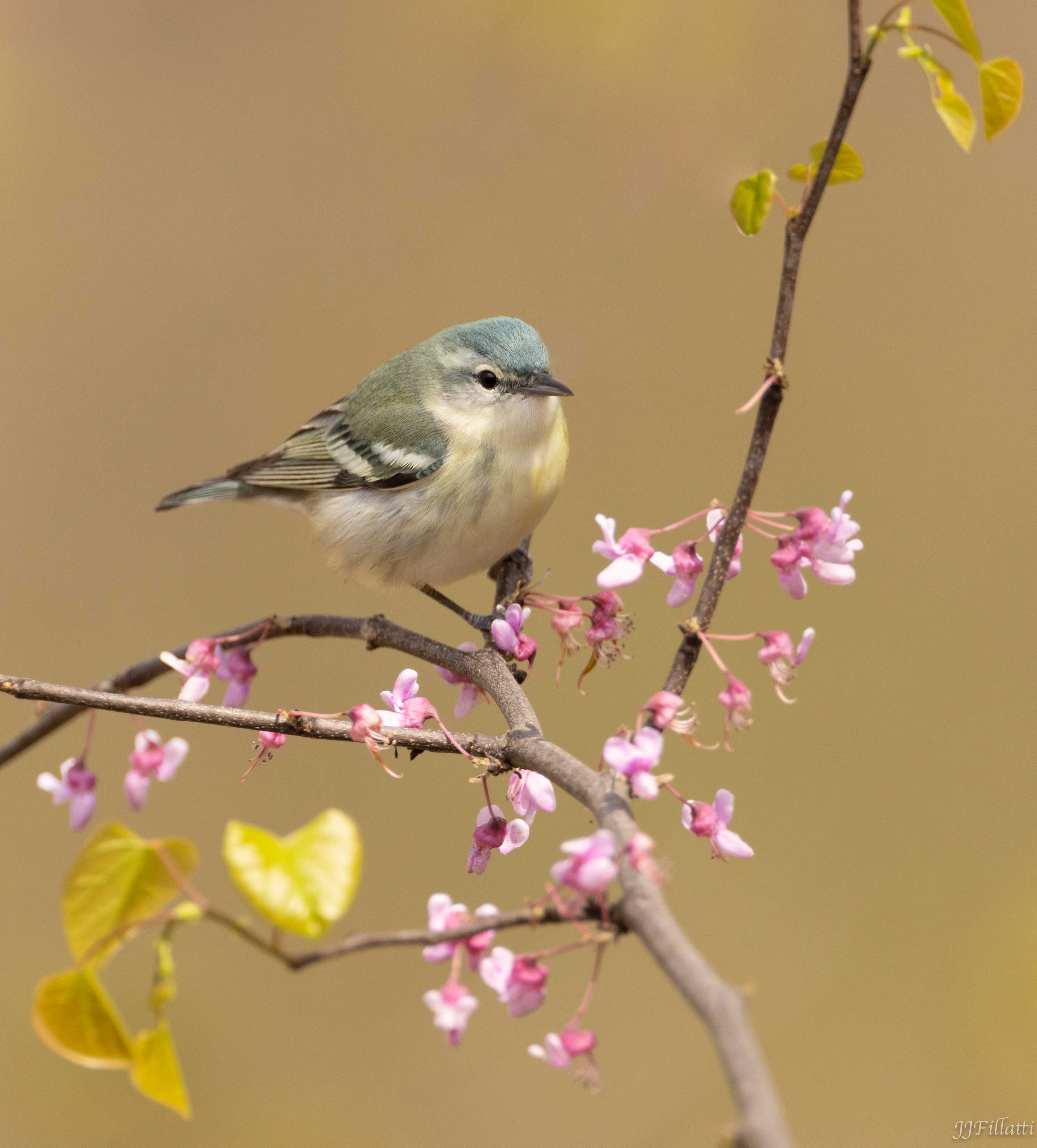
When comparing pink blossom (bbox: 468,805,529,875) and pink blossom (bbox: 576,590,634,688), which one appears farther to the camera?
pink blossom (bbox: 576,590,634,688)

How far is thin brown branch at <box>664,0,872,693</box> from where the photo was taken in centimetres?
51

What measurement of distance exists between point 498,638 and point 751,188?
37 centimetres

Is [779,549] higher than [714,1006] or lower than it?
higher

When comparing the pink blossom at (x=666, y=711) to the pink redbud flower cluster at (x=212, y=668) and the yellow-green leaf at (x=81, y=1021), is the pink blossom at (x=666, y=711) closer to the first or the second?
the yellow-green leaf at (x=81, y=1021)

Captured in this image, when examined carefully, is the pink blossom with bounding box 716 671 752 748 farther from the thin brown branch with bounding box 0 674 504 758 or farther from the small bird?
the small bird

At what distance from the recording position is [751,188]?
0.59m

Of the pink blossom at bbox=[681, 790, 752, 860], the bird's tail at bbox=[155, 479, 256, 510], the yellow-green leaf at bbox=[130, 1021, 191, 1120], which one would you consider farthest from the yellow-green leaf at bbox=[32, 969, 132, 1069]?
the bird's tail at bbox=[155, 479, 256, 510]

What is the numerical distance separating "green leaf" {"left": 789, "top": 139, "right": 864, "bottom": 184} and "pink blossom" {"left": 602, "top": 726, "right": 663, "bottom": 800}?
33 centimetres

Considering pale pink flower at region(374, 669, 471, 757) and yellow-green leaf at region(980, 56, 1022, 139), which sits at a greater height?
yellow-green leaf at region(980, 56, 1022, 139)

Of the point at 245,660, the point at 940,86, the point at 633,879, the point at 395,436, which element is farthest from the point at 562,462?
the point at 633,879

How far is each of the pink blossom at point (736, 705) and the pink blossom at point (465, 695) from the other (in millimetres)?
282

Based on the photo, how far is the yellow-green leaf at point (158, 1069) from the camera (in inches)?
19.2

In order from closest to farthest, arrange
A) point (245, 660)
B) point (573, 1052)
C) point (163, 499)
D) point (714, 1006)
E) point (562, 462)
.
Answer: point (714, 1006) < point (573, 1052) < point (245, 660) < point (562, 462) < point (163, 499)

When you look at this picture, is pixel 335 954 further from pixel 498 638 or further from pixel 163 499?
pixel 163 499
